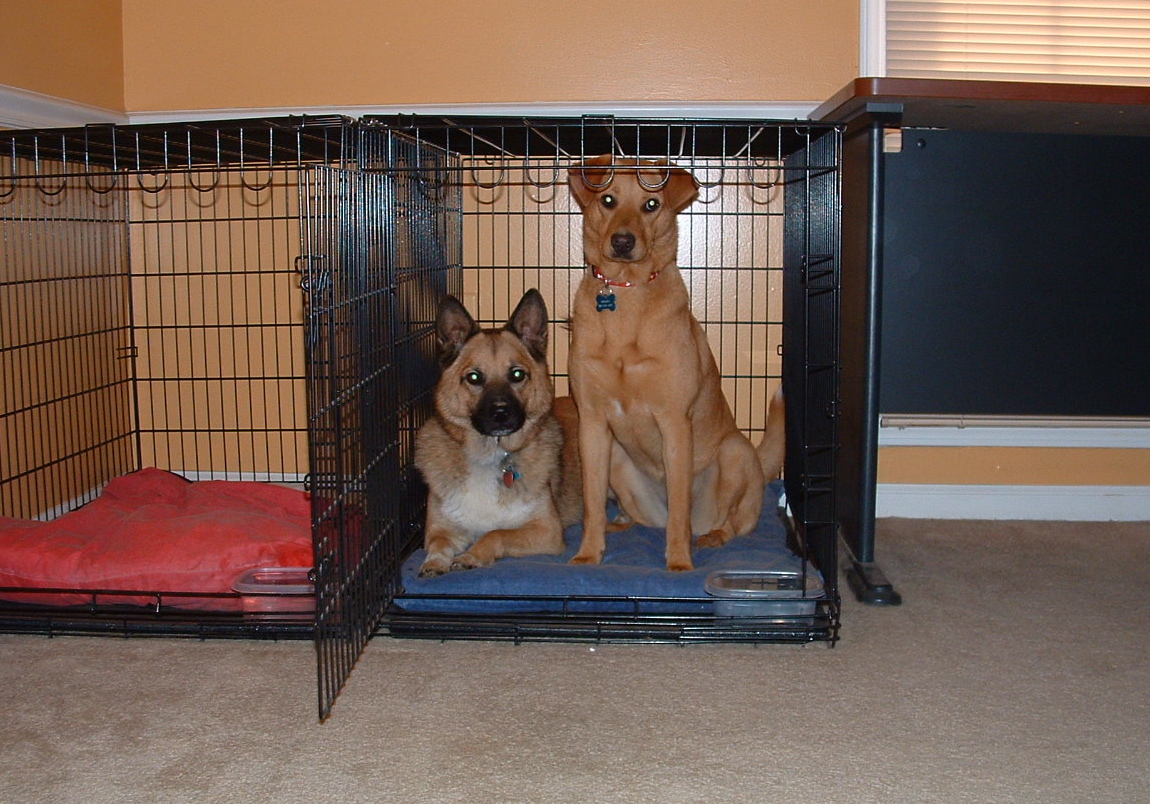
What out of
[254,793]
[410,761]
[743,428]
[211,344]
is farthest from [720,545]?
[211,344]

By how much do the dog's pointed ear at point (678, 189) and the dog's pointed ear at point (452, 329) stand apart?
707 millimetres

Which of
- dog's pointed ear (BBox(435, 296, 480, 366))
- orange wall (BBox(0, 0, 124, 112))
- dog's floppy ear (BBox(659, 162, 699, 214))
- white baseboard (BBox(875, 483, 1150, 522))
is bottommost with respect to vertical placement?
white baseboard (BBox(875, 483, 1150, 522))

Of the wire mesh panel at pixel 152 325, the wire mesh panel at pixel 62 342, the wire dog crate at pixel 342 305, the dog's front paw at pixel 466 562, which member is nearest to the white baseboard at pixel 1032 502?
the wire dog crate at pixel 342 305

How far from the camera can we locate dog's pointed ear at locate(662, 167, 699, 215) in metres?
3.22

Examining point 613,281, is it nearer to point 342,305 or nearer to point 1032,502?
point 342,305

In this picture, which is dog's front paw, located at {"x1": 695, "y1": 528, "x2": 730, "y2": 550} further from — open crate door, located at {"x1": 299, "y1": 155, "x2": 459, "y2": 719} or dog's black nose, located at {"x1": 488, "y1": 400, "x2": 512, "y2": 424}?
open crate door, located at {"x1": 299, "y1": 155, "x2": 459, "y2": 719}

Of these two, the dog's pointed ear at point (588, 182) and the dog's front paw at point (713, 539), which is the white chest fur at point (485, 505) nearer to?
the dog's front paw at point (713, 539)

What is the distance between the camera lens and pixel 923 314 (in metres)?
3.95

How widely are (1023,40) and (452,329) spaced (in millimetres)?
2641

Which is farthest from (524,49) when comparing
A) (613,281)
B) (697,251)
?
(613,281)

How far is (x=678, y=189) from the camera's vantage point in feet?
10.6

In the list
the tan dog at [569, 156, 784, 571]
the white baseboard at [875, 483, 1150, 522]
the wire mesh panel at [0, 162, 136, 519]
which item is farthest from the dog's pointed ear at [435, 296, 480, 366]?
the white baseboard at [875, 483, 1150, 522]

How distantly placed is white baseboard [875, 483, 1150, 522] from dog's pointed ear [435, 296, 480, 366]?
77.2 inches

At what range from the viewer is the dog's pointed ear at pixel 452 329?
3.23 m
